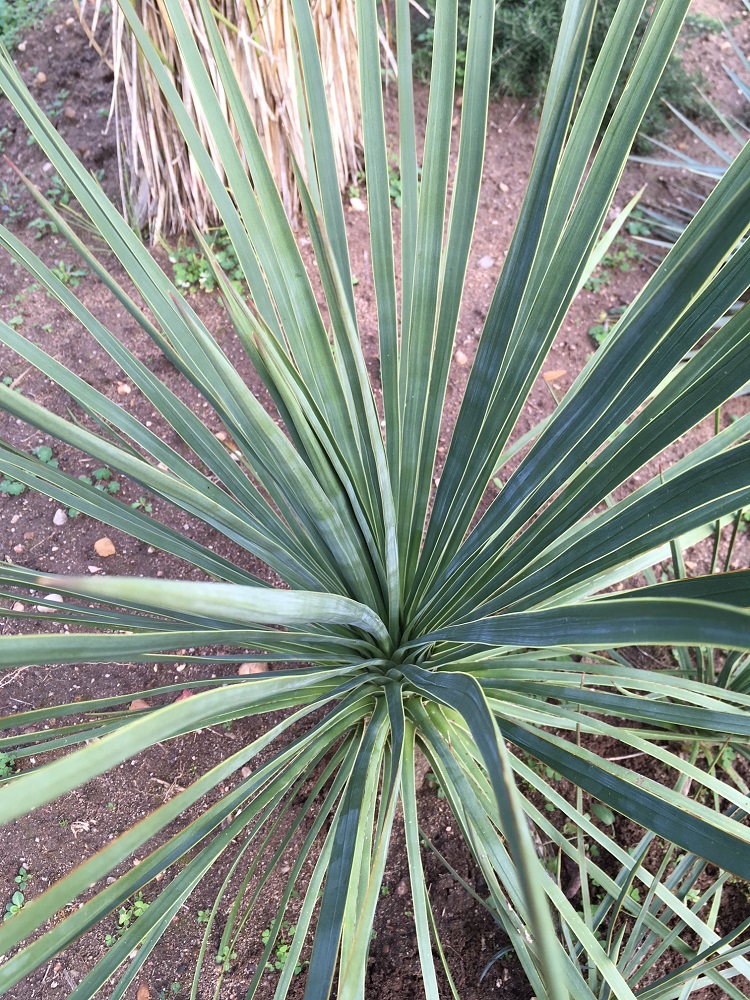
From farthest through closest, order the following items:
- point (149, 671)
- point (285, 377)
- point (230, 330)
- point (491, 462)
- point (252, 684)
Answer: point (230, 330) → point (149, 671) → point (491, 462) → point (285, 377) → point (252, 684)

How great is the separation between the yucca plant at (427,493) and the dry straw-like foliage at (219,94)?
3.06 feet

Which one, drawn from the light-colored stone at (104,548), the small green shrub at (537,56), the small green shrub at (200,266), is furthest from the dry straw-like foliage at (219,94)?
the light-colored stone at (104,548)

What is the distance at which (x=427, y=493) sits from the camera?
3.57ft

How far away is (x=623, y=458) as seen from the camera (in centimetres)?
81

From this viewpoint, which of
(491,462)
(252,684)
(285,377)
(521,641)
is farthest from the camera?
(491,462)

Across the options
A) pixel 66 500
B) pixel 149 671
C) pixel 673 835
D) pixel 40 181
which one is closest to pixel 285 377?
pixel 66 500

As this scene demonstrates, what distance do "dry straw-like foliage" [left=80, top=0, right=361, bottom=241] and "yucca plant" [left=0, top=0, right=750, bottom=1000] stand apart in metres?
0.93

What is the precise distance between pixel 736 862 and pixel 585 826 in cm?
39

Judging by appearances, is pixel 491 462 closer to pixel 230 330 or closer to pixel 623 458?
pixel 623 458

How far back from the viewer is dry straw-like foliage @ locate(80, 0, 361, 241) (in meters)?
1.75

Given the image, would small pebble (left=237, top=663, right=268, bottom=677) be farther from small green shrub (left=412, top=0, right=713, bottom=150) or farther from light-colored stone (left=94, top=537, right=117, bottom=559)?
small green shrub (left=412, top=0, right=713, bottom=150)

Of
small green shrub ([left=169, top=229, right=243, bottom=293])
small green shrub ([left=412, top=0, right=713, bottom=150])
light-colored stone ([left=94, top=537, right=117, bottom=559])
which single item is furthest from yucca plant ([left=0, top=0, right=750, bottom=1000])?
small green shrub ([left=412, top=0, right=713, bottom=150])

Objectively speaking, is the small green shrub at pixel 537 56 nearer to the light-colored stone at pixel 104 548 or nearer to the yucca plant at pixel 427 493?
the yucca plant at pixel 427 493

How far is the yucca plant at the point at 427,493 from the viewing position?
708mm
